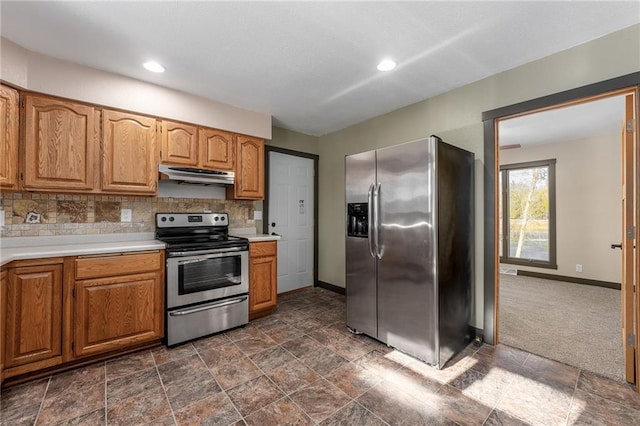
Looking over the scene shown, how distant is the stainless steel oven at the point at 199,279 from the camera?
2.57 m

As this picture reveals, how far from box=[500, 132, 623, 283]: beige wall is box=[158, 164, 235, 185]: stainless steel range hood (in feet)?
18.3

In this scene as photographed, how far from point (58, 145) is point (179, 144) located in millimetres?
944

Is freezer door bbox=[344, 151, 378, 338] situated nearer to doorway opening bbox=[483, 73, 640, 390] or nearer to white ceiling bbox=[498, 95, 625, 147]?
doorway opening bbox=[483, 73, 640, 390]

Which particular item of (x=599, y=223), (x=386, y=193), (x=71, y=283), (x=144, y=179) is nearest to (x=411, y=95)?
(x=386, y=193)

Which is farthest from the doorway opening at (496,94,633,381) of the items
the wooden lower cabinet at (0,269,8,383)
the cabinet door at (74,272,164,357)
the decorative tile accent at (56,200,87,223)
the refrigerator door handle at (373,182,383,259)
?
the decorative tile accent at (56,200,87,223)

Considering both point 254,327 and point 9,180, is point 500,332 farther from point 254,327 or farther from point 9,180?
point 9,180

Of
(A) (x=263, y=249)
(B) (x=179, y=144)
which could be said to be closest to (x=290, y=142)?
(B) (x=179, y=144)

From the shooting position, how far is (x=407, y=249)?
2363 millimetres

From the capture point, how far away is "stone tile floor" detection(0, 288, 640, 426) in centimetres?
168

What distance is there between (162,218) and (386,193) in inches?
92.9

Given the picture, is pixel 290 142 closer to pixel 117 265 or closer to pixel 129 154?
pixel 129 154

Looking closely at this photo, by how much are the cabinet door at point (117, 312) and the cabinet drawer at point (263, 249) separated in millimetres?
936

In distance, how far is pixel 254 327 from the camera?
9.83ft

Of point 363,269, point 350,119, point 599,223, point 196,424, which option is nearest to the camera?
point 196,424
